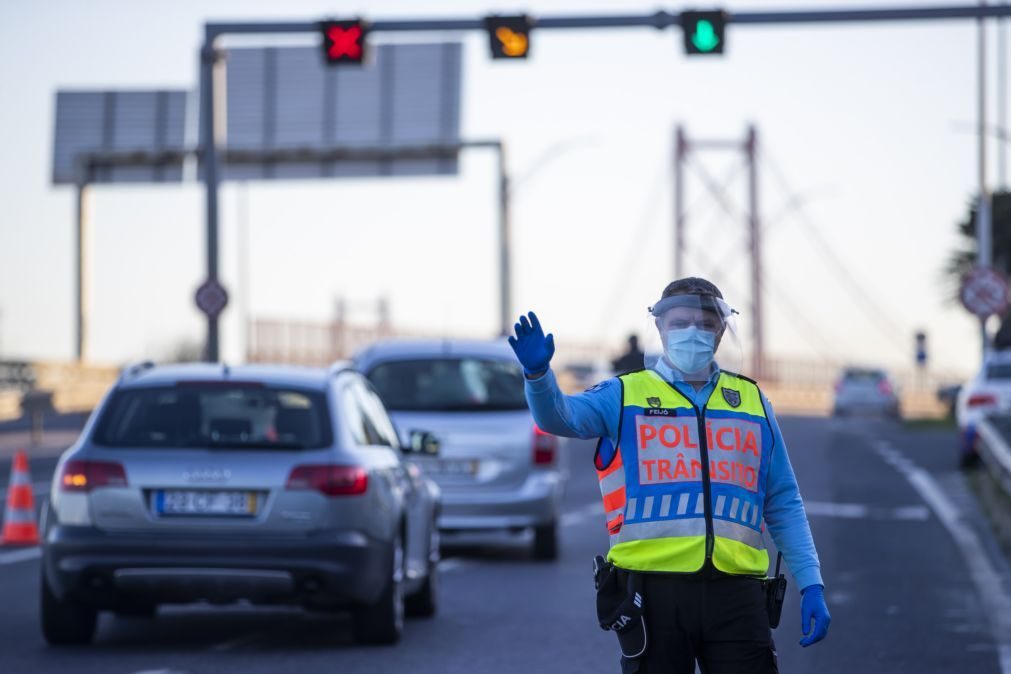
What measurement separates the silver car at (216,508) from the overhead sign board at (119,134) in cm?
4307

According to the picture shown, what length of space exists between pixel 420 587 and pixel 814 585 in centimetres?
686

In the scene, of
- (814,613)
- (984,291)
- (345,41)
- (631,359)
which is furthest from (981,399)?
(814,613)

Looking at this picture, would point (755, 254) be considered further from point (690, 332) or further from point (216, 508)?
point (690, 332)

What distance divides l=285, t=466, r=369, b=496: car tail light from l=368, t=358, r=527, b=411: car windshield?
18.6 feet

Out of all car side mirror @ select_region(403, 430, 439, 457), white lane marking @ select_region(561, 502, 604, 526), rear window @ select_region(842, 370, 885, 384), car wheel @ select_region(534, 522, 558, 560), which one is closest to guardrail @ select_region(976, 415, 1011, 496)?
white lane marking @ select_region(561, 502, 604, 526)

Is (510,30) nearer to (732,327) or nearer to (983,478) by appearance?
(983,478)

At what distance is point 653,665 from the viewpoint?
5656mm

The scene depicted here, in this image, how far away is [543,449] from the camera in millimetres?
16406

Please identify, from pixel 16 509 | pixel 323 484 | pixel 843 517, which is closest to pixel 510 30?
pixel 843 517

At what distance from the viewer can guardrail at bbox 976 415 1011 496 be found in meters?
18.8

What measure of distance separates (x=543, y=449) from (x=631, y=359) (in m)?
1.91

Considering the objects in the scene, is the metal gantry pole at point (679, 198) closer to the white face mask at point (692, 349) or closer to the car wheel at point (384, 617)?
the car wheel at point (384, 617)

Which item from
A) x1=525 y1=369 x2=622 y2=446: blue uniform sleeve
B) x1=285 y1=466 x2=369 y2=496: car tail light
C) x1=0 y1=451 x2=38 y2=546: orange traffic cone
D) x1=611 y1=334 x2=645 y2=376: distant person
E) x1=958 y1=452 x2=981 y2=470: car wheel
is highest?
x1=525 y1=369 x2=622 y2=446: blue uniform sleeve

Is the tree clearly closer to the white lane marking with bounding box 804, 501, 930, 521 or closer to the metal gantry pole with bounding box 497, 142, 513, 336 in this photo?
the metal gantry pole with bounding box 497, 142, 513, 336
